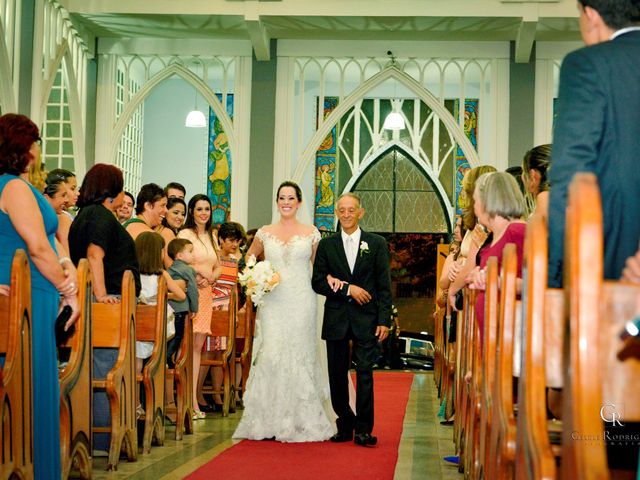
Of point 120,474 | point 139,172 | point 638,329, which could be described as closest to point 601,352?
point 638,329

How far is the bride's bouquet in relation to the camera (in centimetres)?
769

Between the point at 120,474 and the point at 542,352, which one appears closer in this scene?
the point at 542,352

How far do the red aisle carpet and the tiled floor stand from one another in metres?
0.09

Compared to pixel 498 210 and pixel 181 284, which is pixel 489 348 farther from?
pixel 181 284

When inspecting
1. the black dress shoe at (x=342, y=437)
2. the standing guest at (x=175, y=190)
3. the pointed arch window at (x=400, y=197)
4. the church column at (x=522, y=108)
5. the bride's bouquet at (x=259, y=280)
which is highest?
the church column at (x=522, y=108)

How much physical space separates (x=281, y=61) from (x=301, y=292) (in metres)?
7.31

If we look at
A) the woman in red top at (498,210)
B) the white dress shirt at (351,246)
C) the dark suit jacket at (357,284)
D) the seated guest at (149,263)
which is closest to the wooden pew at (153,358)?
the seated guest at (149,263)

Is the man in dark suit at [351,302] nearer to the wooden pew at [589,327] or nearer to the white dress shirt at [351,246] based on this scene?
the white dress shirt at [351,246]

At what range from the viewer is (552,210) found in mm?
2637

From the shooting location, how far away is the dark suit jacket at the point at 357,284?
24.5ft

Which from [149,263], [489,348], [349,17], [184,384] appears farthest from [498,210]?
[349,17]

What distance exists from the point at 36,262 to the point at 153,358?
246 centimetres

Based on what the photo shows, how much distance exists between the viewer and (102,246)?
606cm

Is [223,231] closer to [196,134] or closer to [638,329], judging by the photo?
[638,329]
